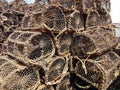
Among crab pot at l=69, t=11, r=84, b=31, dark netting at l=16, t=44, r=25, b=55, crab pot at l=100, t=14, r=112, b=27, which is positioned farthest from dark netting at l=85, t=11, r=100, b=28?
dark netting at l=16, t=44, r=25, b=55

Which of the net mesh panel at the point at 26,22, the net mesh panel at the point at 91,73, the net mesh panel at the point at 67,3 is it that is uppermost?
the net mesh panel at the point at 67,3

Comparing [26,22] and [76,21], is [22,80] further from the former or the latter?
[76,21]

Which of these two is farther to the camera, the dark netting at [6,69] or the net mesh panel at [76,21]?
the net mesh panel at [76,21]

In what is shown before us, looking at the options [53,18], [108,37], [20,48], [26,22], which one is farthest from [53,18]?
[108,37]

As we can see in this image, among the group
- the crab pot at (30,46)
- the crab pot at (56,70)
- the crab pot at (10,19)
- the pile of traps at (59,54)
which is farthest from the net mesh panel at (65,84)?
the crab pot at (10,19)

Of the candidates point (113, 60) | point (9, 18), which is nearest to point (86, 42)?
point (113, 60)

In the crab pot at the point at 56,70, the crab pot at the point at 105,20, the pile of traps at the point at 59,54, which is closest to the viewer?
the pile of traps at the point at 59,54

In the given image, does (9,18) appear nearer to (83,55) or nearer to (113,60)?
(83,55)

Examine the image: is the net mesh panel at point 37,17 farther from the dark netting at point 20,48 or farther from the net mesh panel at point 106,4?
the net mesh panel at point 106,4

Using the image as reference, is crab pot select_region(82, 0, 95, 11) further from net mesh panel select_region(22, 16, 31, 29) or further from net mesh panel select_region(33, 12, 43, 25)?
net mesh panel select_region(22, 16, 31, 29)
